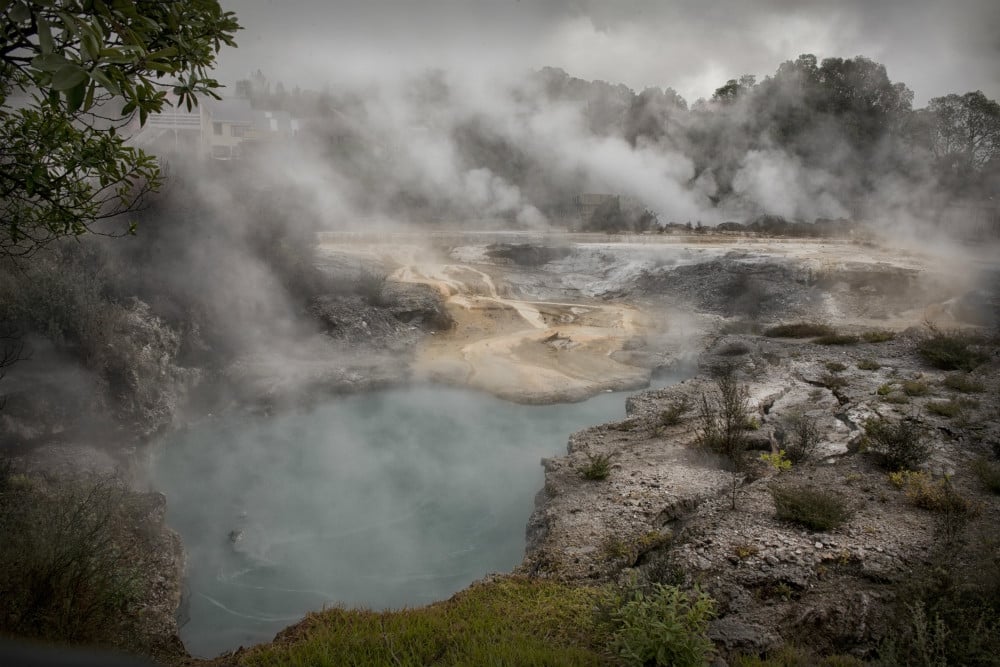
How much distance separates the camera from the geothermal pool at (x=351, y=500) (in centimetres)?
475

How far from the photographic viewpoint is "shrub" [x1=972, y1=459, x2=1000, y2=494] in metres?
4.51

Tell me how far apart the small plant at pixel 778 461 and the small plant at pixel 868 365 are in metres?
3.50

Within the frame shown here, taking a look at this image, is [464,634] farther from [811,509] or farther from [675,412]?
[675,412]

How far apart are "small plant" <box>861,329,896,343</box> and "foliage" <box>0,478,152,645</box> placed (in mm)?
10152

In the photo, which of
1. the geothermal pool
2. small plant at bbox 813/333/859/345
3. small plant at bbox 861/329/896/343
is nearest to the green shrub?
small plant at bbox 813/333/859/345

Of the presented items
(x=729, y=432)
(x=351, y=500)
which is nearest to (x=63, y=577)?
(x=351, y=500)

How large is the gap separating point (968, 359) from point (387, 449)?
7820mm

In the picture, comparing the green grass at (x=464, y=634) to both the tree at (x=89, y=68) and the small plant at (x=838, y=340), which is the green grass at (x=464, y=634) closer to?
the tree at (x=89, y=68)

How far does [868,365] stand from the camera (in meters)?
7.96

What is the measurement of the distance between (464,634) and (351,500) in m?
3.53

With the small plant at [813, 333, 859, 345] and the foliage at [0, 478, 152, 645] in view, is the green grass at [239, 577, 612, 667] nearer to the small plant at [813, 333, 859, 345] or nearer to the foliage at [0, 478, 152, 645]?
the foliage at [0, 478, 152, 645]

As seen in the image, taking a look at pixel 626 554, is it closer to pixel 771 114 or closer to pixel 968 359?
pixel 968 359

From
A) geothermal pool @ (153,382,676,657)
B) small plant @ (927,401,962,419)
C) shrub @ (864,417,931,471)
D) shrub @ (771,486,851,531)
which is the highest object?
small plant @ (927,401,962,419)

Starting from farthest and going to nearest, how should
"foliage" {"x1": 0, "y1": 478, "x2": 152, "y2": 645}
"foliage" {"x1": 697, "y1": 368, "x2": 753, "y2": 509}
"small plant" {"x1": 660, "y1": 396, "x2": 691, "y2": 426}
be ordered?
"small plant" {"x1": 660, "y1": 396, "x2": 691, "y2": 426}, "foliage" {"x1": 697, "y1": 368, "x2": 753, "y2": 509}, "foliage" {"x1": 0, "y1": 478, "x2": 152, "y2": 645}
